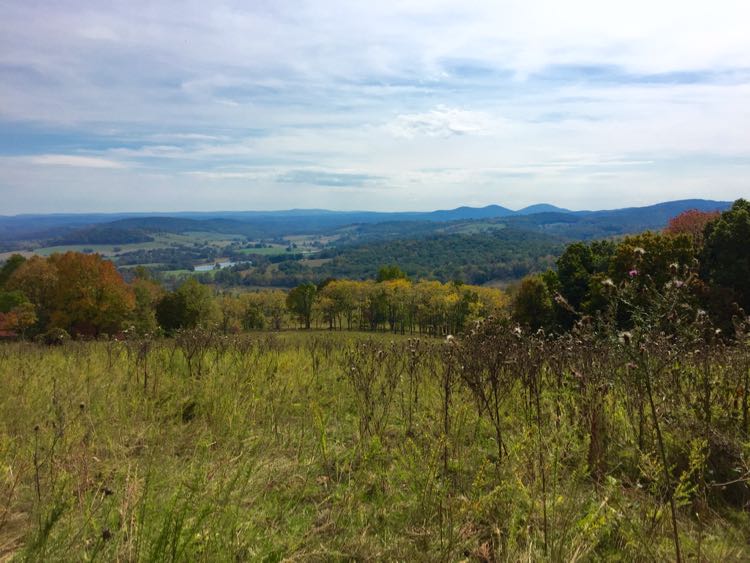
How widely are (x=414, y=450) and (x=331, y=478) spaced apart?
786mm

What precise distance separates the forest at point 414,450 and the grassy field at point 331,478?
23mm

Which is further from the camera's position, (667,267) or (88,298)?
(88,298)

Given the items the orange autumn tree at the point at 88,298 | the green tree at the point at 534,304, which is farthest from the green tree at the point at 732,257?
the orange autumn tree at the point at 88,298

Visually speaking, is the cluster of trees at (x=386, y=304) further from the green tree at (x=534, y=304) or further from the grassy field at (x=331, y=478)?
the grassy field at (x=331, y=478)

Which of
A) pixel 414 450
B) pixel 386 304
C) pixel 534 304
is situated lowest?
pixel 386 304

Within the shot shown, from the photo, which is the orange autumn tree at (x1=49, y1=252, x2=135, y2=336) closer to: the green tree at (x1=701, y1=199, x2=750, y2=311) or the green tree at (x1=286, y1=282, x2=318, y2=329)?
Answer: the green tree at (x1=286, y1=282, x2=318, y2=329)

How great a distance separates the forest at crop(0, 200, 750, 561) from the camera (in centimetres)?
285

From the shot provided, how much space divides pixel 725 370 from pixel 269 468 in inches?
187

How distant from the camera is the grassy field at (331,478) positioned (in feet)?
9.30

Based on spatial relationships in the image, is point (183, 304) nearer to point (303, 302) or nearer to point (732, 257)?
point (303, 302)

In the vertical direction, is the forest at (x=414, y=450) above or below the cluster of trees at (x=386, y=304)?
above

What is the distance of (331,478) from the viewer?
4148mm

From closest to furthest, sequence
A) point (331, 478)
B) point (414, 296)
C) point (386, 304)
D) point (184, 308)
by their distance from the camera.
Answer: point (331, 478), point (184, 308), point (414, 296), point (386, 304)

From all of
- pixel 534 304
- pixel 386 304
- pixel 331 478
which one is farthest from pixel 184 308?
pixel 331 478
